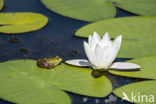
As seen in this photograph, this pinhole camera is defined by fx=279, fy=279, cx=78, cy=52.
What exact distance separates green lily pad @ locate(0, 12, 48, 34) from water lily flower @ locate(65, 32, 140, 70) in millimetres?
938

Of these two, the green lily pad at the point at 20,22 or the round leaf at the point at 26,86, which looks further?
the green lily pad at the point at 20,22

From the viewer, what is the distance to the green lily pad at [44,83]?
A: 244 centimetres

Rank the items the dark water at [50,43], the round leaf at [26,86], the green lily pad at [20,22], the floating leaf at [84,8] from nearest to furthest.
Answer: the round leaf at [26,86] → the dark water at [50,43] → the green lily pad at [20,22] → the floating leaf at [84,8]

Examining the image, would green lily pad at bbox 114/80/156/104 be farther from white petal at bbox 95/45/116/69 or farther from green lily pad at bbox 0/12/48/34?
green lily pad at bbox 0/12/48/34

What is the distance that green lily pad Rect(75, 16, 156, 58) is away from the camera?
3.14 metres

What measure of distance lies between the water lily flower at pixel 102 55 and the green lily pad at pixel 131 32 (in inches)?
10.1

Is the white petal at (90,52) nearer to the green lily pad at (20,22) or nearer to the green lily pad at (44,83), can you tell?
the green lily pad at (44,83)

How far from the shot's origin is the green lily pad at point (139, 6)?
3924 millimetres

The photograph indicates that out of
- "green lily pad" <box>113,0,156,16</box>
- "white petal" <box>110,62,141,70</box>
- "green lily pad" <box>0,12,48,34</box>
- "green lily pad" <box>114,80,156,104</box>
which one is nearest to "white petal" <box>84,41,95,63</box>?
"white petal" <box>110,62,141,70</box>

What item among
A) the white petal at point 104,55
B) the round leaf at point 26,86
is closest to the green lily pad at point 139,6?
the white petal at point 104,55

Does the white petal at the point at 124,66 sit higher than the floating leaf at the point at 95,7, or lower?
lower

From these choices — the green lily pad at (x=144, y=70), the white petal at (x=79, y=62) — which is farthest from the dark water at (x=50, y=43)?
the white petal at (x=79, y=62)

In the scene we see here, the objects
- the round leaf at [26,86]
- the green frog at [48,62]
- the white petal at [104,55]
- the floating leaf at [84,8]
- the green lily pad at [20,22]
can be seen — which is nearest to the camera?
the round leaf at [26,86]

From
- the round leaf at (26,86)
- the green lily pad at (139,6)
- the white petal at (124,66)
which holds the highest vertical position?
Result: the green lily pad at (139,6)
